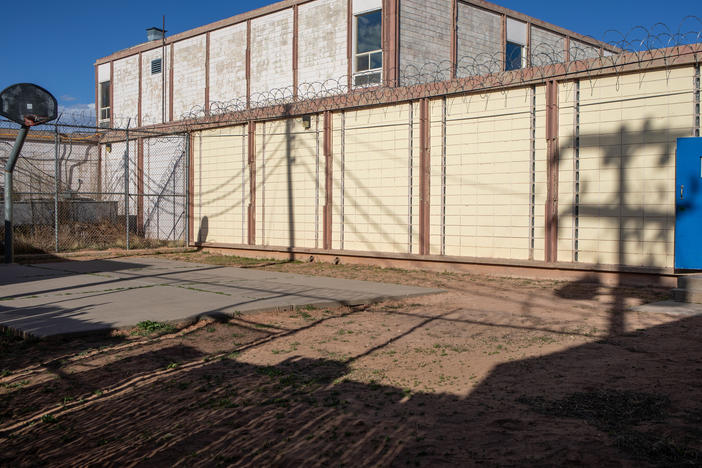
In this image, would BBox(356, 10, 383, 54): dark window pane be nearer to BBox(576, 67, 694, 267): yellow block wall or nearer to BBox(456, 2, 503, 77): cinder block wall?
BBox(456, 2, 503, 77): cinder block wall

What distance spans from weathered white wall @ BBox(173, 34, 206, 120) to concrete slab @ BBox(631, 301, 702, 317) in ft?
67.4

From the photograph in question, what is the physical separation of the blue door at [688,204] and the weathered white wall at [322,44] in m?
12.1

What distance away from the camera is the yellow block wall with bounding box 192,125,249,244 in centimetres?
1708

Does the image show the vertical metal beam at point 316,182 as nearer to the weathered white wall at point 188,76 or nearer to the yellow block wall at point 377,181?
the yellow block wall at point 377,181

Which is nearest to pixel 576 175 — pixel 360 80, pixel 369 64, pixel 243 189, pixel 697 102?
pixel 697 102

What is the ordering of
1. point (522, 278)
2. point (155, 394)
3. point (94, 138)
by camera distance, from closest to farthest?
point (155, 394) → point (522, 278) → point (94, 138)

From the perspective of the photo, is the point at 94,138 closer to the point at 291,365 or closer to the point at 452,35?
the point at 452,35

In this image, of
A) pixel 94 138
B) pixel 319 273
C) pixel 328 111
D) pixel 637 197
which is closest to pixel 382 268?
pixel 319 273

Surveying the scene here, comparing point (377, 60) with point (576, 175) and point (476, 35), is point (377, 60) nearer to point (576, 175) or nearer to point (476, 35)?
point (476, 35)

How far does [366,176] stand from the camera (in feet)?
46.0

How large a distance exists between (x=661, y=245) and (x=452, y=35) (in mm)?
13199

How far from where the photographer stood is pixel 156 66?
91.6 ft

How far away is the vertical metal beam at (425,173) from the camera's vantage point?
42.2 feet

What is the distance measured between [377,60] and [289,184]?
629 centimetres
